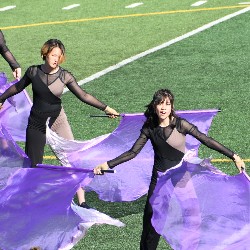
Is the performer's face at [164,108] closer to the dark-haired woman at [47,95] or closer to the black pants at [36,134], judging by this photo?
the dark-haired woman at [47,95]

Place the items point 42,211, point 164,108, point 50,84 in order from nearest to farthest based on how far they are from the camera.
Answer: point 164,108 → point 42,211 → point 50,84

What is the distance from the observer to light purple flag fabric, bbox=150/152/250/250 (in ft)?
30.0

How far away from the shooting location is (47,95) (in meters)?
10.9

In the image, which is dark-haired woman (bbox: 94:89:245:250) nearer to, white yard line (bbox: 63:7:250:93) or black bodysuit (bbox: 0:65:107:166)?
black bodysuit (bbox: 0:65:107:166)

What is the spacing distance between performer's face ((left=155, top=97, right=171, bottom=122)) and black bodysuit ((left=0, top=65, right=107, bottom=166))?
5.75 ft

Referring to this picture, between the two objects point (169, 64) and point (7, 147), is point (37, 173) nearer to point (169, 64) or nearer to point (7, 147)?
point (7, 147)

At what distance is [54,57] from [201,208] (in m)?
2.54

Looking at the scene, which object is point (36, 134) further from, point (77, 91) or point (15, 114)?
point (15, 114)

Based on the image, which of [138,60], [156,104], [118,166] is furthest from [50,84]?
[138,60]

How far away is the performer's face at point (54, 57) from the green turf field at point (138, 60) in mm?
1919

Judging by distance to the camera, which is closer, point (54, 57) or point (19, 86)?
point (54, 57)

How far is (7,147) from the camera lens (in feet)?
35.3

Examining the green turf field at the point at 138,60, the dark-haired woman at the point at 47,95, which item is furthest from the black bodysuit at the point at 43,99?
the green turf field at the point at 138,60

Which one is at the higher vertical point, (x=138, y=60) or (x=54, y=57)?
(x=54, y=57)
